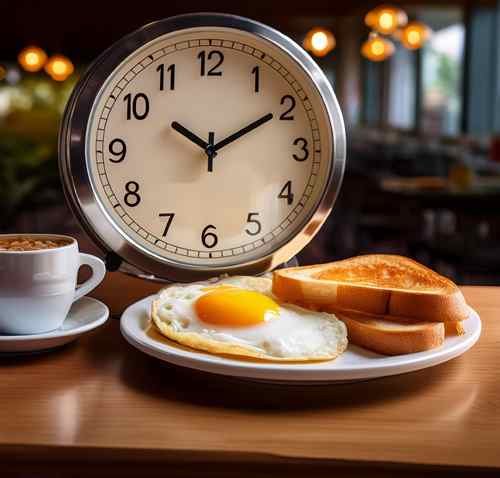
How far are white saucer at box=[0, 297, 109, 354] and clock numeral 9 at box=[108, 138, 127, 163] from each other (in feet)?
0.63

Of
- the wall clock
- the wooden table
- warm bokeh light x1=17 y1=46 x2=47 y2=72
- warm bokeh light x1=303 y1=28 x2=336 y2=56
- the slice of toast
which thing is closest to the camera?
the wooden table

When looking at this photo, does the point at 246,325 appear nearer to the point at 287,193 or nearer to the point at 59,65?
the point at 287,193

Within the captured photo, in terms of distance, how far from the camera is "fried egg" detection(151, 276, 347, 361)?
771mm

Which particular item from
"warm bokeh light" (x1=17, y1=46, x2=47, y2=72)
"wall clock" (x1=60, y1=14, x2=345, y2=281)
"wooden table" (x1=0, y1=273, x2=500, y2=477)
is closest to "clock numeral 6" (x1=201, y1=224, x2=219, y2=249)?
"wall clock" (x1=60, y1=14, x2=345, y2=281)

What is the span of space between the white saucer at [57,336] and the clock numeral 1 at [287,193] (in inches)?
10.8

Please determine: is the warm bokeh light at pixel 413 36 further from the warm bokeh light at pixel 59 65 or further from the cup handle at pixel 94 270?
the cup handle at pixel 94 270

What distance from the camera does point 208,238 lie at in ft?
3.35

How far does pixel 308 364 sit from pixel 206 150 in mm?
364

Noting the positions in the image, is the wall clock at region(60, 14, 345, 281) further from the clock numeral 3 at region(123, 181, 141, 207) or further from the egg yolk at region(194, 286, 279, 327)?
the egg yolk at region(194, 286, 279, 327)

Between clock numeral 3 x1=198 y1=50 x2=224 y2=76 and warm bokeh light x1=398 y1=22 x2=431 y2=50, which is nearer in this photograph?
clock numeral 3 x1=198 y1=50 x2=224 y2=76

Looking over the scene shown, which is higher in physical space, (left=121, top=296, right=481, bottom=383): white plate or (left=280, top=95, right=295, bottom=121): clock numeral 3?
(left=280, top=95, right=295, bottom=121): clock numeral 3

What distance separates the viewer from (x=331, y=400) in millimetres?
743

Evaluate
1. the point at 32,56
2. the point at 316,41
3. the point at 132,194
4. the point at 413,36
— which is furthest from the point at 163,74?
the point at 32,56

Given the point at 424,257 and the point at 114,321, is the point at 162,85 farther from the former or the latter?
the point at 424,257
